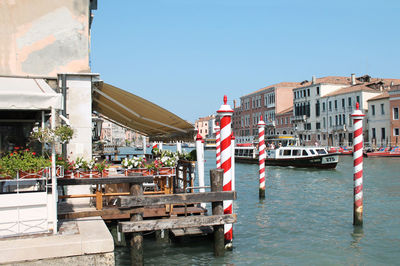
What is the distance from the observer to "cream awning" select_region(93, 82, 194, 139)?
954cm

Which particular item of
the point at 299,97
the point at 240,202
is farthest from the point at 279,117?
the point at 240,202

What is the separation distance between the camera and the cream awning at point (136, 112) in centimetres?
954

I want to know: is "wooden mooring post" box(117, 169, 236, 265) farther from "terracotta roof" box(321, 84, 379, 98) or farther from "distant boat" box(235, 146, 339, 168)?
"terracotta roof" box(321, 84, 379, 98)

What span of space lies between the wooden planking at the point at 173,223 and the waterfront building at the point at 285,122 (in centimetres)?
6185

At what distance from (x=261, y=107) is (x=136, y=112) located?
225ft

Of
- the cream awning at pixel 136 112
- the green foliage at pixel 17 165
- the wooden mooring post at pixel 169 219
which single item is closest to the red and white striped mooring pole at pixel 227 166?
the wooden mooring post at pixel 169 219

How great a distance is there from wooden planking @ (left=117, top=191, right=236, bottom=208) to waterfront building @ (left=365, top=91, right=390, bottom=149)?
45607 millimetres

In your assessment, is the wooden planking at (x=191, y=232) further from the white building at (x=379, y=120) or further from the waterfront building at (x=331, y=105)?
the waterfront building at (x=331, y=105)

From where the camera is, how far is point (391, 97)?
160ft

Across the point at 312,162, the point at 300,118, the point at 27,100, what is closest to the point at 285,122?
the point at 300,118

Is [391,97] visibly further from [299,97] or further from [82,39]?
[82,39]

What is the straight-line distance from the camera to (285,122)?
230 ft

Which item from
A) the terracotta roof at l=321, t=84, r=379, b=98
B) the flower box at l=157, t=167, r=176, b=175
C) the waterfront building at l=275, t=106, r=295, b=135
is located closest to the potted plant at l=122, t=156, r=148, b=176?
the flower box at l=157, t=167, r=176, b=175

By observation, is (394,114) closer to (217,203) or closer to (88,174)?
(217,203)
